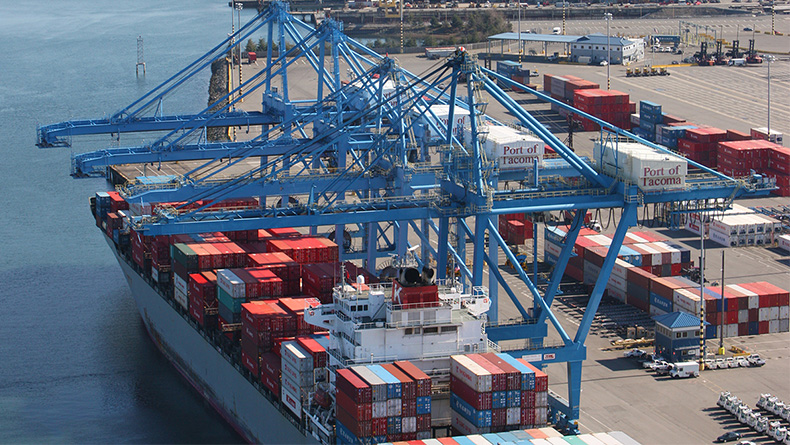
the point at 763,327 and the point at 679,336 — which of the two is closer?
the point at 679,336

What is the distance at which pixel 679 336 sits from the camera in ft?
195

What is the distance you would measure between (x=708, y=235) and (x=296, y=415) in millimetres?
44390

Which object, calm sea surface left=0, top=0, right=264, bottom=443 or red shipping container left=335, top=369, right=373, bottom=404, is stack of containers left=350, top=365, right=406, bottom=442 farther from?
calm sea surface left=0, top=0, right=264, bottom=443

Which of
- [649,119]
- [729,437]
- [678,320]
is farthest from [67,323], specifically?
[649,119]

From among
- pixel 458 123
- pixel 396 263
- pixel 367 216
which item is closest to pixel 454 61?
pixel 367 216

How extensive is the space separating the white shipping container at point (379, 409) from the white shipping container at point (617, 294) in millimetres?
32038

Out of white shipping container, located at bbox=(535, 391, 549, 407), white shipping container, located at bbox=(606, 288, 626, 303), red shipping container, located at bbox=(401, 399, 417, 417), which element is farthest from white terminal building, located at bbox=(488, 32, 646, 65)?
red shipping container, located at bbox=(401, 399, 417, 417)

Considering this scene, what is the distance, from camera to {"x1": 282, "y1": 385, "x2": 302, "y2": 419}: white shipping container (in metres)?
45.9

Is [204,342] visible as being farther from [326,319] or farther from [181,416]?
[326,319]

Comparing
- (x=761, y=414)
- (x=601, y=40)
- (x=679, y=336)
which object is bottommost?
(x=761, y=414)

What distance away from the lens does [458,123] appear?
6975 centimetres

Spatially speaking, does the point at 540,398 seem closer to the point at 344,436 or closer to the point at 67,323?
the point at 344,436

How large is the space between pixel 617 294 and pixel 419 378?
103 feet

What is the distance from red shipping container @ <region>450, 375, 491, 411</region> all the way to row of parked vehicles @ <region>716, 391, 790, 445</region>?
52.5 ft
